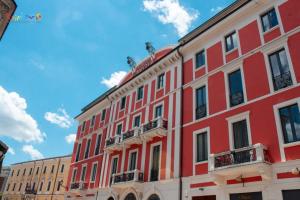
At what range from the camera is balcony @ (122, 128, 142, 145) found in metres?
21.3

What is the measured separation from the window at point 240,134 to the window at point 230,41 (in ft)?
18.3

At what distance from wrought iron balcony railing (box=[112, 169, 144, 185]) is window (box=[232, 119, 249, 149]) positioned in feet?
28.5

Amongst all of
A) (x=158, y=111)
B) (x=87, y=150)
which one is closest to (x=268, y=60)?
(x=158, y=111)

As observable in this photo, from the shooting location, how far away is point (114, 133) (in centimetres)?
2664

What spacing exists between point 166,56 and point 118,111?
8.80 m

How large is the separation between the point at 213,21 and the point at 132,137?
11641mm

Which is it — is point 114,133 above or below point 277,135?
above

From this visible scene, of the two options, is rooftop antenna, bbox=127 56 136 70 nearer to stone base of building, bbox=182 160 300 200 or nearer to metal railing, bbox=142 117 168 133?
metal railing, bbox=142 117 168 133

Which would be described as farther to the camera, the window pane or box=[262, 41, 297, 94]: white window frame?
the window pane

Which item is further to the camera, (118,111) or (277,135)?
(118,111)

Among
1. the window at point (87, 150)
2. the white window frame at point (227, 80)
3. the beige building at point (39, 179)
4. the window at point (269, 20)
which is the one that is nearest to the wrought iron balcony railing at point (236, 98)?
the white window frame at point (227, 80)

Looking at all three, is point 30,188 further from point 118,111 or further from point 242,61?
point 242,61

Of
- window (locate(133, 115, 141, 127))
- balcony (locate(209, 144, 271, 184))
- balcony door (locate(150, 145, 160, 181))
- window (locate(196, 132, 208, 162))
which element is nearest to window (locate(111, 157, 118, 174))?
window (locate(133, 115, 141, 127))

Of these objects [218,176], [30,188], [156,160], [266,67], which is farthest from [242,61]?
[30,188]
